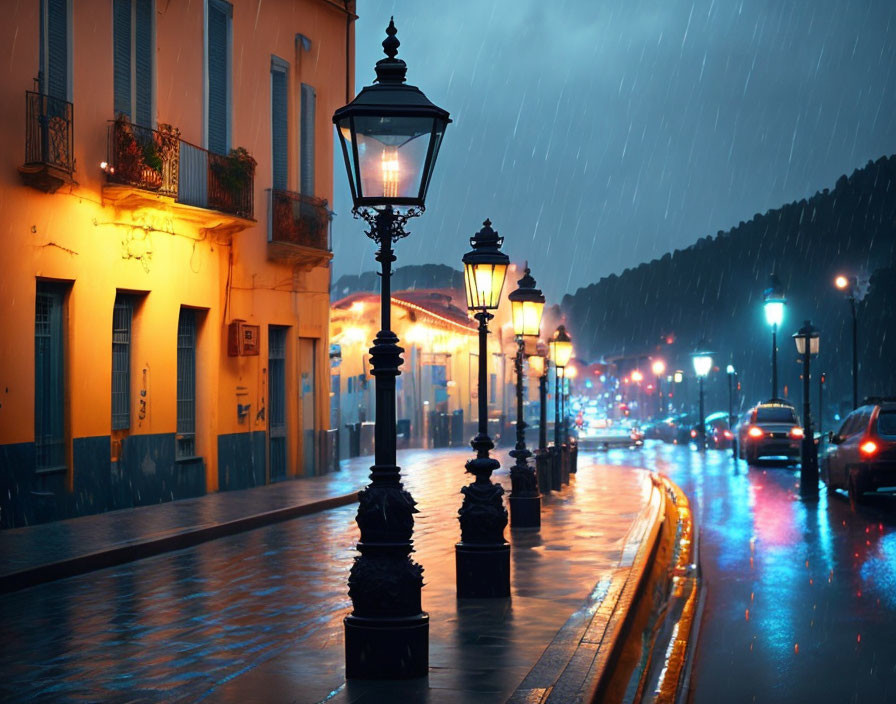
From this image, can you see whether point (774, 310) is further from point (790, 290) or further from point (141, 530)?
point (790, 290)

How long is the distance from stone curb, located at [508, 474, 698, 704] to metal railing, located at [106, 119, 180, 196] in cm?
927

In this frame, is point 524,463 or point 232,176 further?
point 232,176

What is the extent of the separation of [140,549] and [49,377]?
4.28m

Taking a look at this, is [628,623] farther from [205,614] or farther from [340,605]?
[205,614]

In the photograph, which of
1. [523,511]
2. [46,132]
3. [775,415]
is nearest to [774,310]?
[775,415]

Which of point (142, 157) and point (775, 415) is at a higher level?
point (142, 157)

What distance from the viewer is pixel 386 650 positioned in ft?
23.4

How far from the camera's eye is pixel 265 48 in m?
24.5

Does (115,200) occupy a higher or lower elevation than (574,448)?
higher

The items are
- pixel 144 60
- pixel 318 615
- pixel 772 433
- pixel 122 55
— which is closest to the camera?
pixel 318 615

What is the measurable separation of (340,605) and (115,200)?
10.0 m

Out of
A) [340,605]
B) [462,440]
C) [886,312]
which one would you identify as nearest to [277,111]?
[340,605]

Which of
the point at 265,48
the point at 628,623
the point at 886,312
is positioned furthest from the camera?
the point at 886,312

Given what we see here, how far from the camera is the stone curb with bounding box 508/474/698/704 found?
6.88 metres
